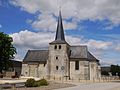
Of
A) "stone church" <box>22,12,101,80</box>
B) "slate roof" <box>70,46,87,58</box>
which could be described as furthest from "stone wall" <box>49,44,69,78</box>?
"slate roof" <box>70,46,87,58</box>

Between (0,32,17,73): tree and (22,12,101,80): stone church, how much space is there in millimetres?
17710

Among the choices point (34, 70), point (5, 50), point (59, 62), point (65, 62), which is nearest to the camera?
point (5, 50)

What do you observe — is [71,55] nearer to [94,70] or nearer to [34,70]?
[94,70]

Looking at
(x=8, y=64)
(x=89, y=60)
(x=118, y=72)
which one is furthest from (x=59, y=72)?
(x=118, y=72)

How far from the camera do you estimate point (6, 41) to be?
5422 cm

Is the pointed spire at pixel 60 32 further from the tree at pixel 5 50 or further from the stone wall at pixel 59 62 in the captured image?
the tree at pixel 5 50

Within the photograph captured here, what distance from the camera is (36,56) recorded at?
252 feet

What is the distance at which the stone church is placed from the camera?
2768 inches

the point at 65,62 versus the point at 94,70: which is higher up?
the point at 65,62

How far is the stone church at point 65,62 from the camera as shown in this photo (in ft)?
231

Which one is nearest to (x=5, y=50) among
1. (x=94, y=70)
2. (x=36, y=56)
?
(x=36, y=56)

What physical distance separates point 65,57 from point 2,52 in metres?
20.8

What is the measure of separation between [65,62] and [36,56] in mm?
10568

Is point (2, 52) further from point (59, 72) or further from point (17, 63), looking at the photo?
point (17, 63)
